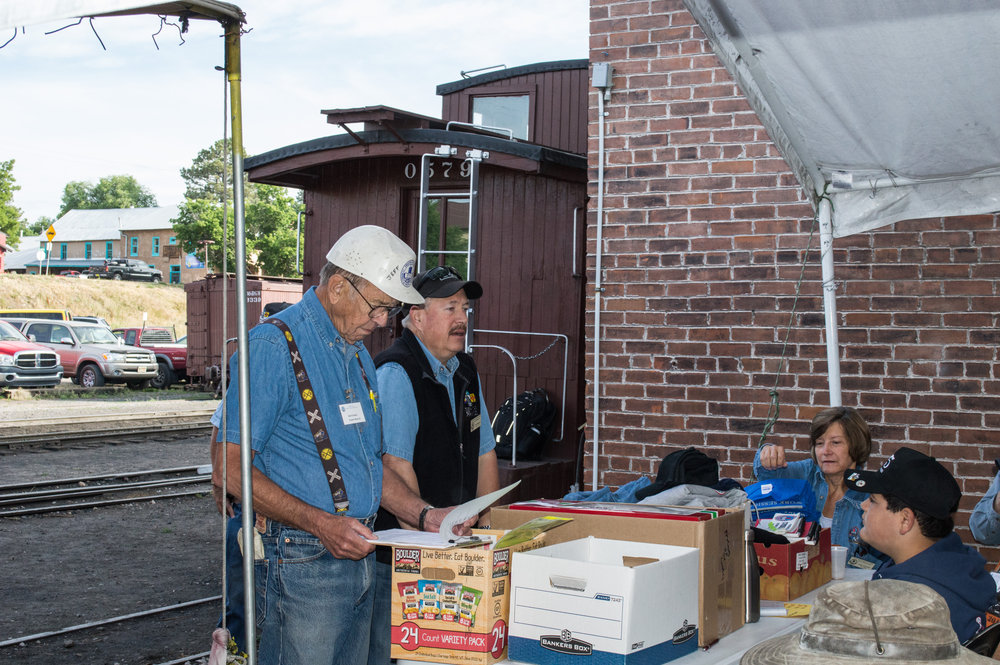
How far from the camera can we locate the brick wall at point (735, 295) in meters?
5.34

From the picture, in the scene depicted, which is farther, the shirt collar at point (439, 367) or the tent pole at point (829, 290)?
the tent pole at point (829, 290)

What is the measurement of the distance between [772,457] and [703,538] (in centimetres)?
220

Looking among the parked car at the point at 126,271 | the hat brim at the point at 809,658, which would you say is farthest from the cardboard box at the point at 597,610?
the parked car at the point at 126,271

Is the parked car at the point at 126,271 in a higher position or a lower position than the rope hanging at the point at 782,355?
higher

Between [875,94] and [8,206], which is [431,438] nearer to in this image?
[875,94]

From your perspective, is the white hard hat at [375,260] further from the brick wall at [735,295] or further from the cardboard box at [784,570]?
the brick wall at [735,295]

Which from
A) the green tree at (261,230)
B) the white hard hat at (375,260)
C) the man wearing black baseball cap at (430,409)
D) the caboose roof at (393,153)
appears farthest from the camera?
the green tree at (261,230)

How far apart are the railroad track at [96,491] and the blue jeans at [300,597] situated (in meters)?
7.88

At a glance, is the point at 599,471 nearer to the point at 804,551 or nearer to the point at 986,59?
the point at 804,551

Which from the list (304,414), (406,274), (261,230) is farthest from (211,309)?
(261,230)

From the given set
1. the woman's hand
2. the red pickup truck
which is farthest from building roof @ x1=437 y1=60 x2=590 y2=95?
the red pickup truck

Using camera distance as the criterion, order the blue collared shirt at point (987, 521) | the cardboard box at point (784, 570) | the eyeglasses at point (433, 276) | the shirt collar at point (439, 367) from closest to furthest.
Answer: the cardboard box at point (784, 570)
the shirt collar at point (439, 367)
the eyeglasses at point (433, 276)
the blue collared shirt at point (987, 521)

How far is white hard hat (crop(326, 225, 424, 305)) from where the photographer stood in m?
2.96

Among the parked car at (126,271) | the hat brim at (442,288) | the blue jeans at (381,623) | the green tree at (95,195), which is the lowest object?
the blue jeans at (381,623)
